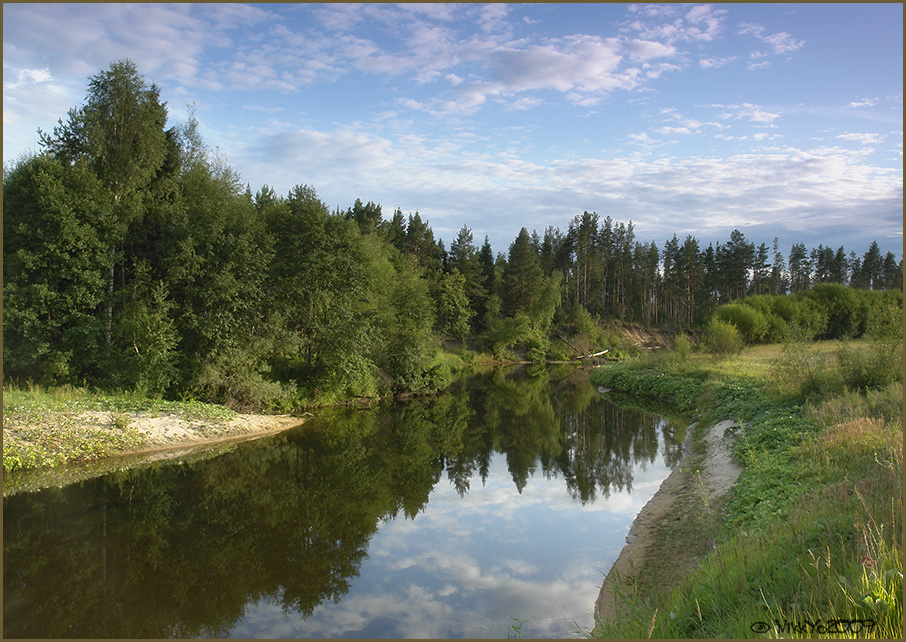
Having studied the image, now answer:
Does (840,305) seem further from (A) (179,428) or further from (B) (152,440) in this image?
(B) (152,440)

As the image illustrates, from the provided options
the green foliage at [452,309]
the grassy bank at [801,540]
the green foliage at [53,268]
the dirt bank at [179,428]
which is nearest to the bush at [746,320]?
the green foliage at [452,309]

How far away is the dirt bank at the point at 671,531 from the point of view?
8664 mm

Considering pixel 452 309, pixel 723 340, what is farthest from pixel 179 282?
pixel 452 309

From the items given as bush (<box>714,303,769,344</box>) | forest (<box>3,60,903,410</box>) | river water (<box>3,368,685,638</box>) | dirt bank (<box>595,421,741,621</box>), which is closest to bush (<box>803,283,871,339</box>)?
bush (<box>714,303,769,344</box>)

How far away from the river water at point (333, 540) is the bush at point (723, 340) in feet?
64.7

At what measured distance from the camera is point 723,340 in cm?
3797

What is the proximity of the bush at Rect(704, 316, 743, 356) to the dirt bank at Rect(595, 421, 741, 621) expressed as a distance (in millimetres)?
23889

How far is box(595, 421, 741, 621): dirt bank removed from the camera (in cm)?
866

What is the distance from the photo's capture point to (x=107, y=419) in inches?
702

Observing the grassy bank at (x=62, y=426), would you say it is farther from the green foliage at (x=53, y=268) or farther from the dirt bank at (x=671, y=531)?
the dirt bank at (x=671, y=531)

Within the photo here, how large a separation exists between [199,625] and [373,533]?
470cm

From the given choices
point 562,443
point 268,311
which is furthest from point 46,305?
point 562,443

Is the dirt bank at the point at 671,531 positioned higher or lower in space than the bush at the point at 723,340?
lower

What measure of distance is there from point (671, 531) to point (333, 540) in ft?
23.9
